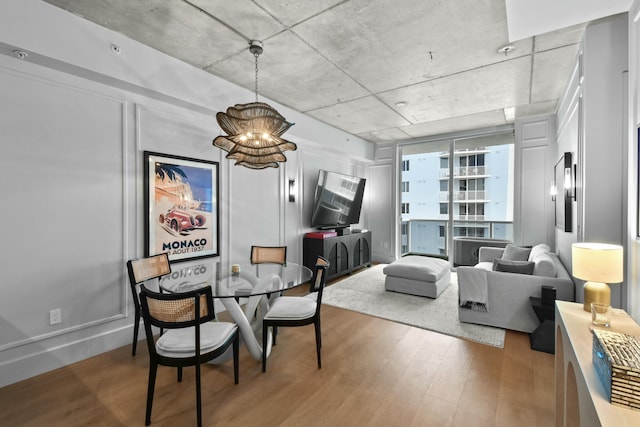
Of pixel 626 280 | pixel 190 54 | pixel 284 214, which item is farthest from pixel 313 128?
pixel 626 280

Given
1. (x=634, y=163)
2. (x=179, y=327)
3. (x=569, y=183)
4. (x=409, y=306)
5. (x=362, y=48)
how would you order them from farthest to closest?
1. (x=409, y=306)
2. (x=569, y=183)
3. (x=362, y=48)
4. (x=634, y=163)
5. (x=179, y=327)

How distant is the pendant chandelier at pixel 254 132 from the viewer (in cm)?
229

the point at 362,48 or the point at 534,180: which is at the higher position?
the point at 362,48

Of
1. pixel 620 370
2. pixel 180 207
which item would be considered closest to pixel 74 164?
pixel 180 207

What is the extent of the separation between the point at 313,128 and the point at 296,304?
343 cm

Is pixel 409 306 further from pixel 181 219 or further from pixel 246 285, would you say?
pixel 181 219

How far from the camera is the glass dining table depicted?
7.53 feet

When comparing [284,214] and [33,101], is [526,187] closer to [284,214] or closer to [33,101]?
[284,214]

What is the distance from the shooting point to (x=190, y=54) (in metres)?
2.93

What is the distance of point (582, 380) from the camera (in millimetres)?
1159

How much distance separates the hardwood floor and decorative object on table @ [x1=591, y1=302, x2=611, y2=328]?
0.78 metres

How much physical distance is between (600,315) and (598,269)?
33 centimetres

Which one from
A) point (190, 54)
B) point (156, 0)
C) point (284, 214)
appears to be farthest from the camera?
→ point (284, 214)

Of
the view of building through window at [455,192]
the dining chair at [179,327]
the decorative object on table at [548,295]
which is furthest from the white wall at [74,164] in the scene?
the view of building through window at [455,192]
